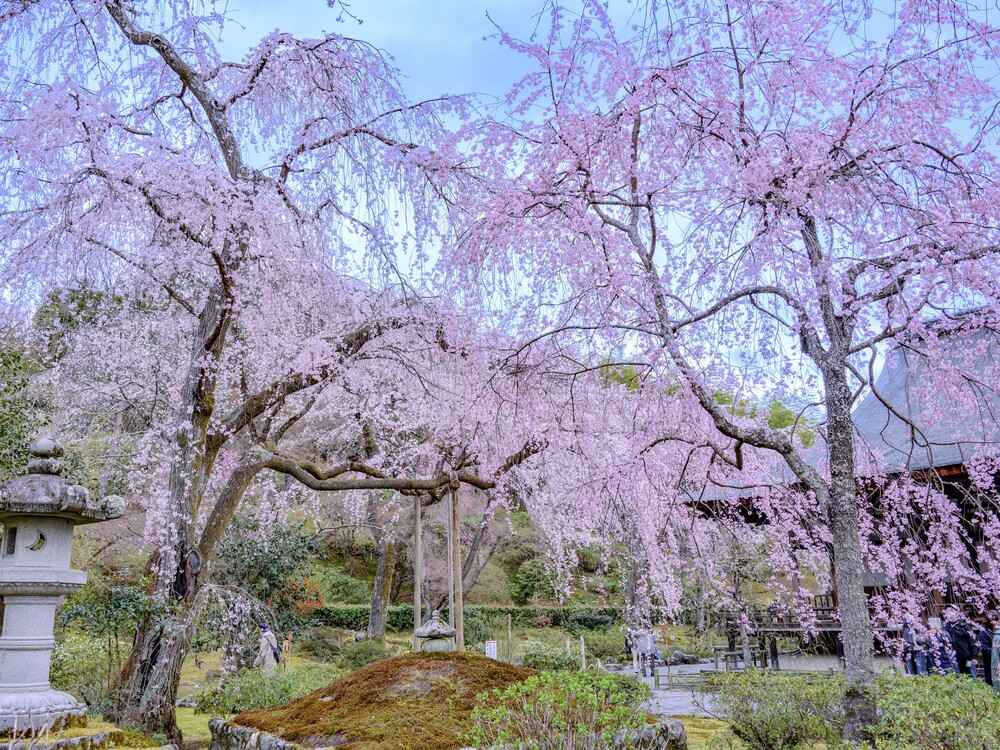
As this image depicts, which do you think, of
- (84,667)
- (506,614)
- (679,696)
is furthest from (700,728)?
(506,614)

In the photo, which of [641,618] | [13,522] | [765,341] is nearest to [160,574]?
[13,522]

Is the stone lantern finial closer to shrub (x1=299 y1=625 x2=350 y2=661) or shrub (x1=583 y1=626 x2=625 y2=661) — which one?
shrub (x1=299 y1=625 x2=350 y2=661)

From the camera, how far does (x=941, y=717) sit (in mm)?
3188

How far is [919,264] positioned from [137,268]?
699 cm

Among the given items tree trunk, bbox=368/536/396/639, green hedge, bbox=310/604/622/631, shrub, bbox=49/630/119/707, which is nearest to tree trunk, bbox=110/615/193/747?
shrub, bbox=49/630/119/707

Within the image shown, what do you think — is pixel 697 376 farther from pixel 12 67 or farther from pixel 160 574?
pixel 12 67

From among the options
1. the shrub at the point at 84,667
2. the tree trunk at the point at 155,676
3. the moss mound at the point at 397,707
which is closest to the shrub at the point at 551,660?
the tree trunk at the point at 155,676

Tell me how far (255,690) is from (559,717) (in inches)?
223

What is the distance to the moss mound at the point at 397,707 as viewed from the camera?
417 cm

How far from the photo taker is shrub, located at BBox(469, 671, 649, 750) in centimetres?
331

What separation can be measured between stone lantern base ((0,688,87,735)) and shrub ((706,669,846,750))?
4.48 meters

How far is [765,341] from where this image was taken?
19.2ft

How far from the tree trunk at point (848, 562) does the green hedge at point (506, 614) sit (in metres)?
12.7

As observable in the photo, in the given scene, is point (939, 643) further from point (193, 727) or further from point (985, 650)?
point (193, 727)
